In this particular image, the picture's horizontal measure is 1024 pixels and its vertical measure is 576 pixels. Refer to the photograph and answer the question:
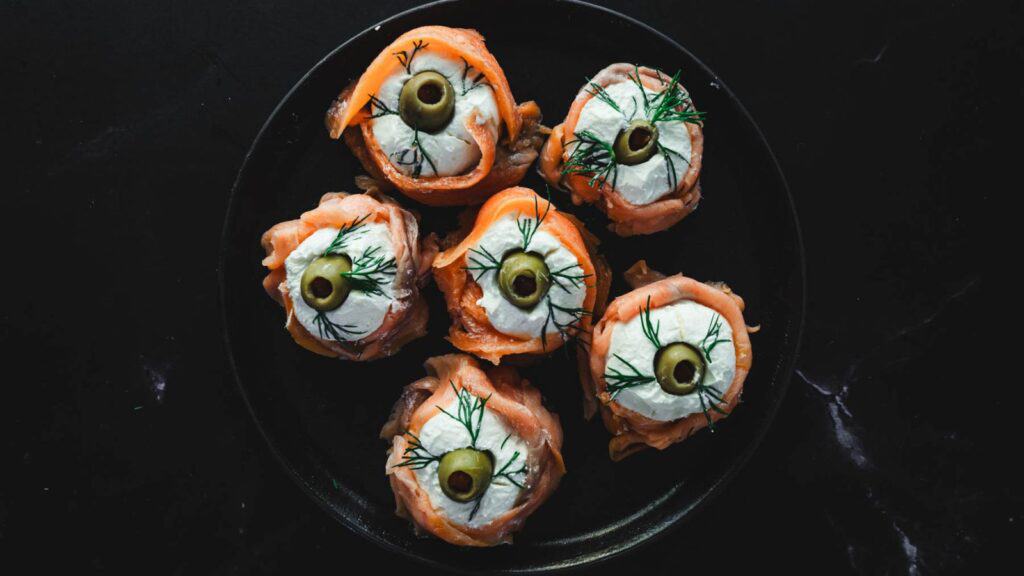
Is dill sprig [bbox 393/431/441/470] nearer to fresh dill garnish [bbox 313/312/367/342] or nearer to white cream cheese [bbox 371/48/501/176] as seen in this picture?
fresh dill garnish [bbox 313/312/367/342]

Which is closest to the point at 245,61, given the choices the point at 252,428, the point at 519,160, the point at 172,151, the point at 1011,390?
the point at 172,151

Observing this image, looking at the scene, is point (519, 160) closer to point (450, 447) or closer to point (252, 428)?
point (450, 447)

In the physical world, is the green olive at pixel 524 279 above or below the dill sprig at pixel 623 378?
above

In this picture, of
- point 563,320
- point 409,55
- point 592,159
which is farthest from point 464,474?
point 409,55

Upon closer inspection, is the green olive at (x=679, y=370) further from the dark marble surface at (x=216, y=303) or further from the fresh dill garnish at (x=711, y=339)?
the dark marble surface at (x=216, y=303)

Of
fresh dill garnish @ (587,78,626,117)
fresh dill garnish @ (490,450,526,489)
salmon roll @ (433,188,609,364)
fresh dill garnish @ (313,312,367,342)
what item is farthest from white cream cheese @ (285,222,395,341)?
fresh dill garnish @ (587,78,626,117)

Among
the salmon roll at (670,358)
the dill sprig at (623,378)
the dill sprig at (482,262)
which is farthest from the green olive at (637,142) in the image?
the dill sprig at (623,378)

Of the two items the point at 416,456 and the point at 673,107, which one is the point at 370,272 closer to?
the point at 416,456
